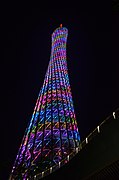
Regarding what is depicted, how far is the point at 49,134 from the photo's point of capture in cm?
2255

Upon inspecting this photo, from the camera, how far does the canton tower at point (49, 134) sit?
21078 mm

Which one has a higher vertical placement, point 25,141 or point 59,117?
point 59,117

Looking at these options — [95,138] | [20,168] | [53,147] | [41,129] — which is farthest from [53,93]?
[95,138]

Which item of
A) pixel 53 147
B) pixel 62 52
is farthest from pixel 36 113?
pixel 62 52

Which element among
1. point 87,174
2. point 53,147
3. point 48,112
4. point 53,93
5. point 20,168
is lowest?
point 87,174

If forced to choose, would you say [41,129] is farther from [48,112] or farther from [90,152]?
[90,152]

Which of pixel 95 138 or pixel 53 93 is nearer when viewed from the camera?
pixel 95 138

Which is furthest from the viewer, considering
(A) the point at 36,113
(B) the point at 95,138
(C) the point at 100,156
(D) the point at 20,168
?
(A) the point at 36,113

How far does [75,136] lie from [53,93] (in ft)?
18.8

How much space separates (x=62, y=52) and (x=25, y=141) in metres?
12.6

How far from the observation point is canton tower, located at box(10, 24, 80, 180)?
21.1 m

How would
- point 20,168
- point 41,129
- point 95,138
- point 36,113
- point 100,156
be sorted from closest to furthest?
point 100,156 < point 95,138 < point 20,168 < point 41,129 < point 36,113

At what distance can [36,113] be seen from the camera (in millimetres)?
25328

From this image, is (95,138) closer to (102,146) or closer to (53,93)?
(102,146)
